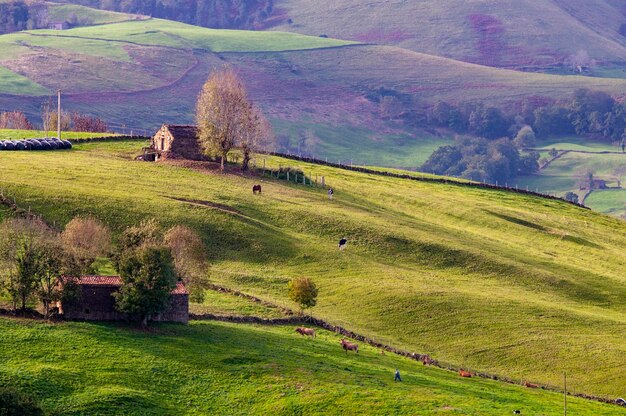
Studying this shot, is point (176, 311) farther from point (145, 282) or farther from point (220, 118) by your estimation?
point (220, 118)

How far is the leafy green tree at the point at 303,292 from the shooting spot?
9238 cm

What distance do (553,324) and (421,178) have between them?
215 ft

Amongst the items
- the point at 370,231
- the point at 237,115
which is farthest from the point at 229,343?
the point at 237,115

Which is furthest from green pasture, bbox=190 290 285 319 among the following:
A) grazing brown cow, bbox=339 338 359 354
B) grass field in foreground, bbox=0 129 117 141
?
grass field in foreground, bbox=0 129 117 141

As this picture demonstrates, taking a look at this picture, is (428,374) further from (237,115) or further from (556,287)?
(237,115)

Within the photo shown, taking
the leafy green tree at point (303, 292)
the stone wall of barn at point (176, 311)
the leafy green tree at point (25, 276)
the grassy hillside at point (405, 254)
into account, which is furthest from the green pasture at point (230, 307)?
the leafy green tree at point (25, 276)

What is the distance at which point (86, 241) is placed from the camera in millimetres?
90938

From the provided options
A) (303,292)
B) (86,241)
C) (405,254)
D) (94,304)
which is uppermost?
(86,241)

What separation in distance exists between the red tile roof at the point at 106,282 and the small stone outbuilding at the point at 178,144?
54.3 metres

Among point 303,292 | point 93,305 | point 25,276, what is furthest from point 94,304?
A: point 303,292

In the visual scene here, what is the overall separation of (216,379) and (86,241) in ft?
71.1

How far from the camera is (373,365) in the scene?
8125 cm

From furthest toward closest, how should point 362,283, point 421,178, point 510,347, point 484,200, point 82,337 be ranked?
point 421,178 → point 484,200 → point 362,283 → point 510,347 → point 82,337

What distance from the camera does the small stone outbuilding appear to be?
5477 inches
